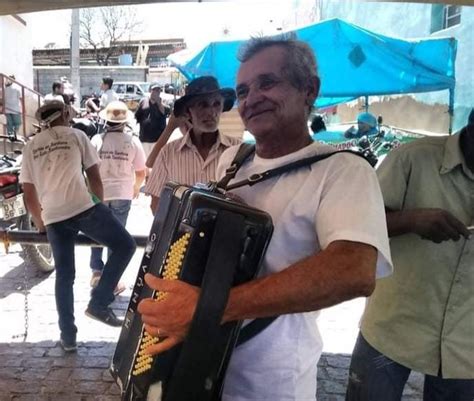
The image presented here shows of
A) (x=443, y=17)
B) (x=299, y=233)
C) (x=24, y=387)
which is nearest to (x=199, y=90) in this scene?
(x=299, y=233)

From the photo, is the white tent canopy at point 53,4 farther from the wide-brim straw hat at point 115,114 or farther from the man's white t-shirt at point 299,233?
the man's white t-shirt at point 299,233

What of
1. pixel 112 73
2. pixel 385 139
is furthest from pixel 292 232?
pixel 112 73

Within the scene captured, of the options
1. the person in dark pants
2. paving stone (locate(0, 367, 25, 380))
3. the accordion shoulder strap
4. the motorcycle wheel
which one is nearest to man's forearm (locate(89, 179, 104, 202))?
paving stone (locate(0, 367, 25, 380))

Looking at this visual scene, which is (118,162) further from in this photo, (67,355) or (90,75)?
(90,75)

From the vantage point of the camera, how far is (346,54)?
6086 mm

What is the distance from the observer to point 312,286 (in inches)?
45.0

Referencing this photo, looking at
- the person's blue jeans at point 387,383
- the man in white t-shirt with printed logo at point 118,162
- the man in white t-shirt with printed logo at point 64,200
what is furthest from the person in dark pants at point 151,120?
the person's blue jeans at point 387,383

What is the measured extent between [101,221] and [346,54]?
151 inches

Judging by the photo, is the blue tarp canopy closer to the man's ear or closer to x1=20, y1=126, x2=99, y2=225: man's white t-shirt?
x1=20, y1=126, x2=99, y2=225: man's white t-shirt

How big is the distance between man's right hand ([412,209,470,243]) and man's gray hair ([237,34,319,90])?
0.68m

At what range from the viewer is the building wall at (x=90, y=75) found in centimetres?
2883

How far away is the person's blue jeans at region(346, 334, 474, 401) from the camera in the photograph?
79.4 inches

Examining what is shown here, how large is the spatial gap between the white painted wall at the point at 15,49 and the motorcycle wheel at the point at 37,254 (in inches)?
450

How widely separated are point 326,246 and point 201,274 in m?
0.32
